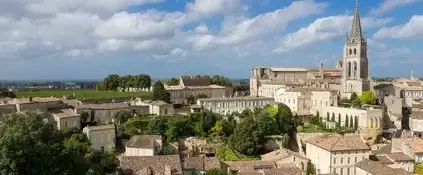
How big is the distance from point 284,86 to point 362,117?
1820cm

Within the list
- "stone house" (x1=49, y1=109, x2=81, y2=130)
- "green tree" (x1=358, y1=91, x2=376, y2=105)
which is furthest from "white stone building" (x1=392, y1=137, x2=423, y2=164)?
"stone house" (x1=49, y1=109, x2=81, y2=130)

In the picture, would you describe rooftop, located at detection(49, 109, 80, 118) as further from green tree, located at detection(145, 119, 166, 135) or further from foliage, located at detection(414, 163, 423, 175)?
foliage, located at detection(414, 163, 423, 175)

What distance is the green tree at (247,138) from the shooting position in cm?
4578

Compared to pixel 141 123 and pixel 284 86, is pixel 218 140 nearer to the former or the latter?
pixel 141 123

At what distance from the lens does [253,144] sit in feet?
152

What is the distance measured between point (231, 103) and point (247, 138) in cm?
1542

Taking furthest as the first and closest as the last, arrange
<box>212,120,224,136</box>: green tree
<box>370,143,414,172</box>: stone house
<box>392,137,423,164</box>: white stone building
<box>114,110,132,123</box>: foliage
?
1. <box>114,110,132,123</box>: foliage
2. <box>212,120,224,136</box>: green tree
3. <box>392,137,423,164</box>: white stone building
4. <box>370,143,414,172</box>: stone house

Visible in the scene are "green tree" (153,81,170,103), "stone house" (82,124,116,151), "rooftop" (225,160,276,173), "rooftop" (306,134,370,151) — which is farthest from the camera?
"green tree" (153,81,170,103)

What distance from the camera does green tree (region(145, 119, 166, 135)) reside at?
4678 centimetres

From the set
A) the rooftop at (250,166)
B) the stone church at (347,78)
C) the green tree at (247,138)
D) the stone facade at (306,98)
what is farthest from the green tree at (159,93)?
the rooftop at (250,166)

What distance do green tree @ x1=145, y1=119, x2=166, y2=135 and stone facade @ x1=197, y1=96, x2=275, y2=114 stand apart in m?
12.0

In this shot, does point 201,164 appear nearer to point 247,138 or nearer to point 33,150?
point 247,138

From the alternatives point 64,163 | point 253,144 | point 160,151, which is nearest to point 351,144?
point 253,144

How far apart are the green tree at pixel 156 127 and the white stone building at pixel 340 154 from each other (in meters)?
16.7
